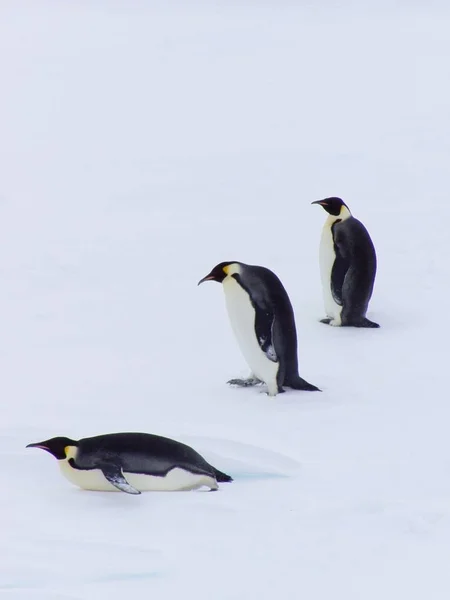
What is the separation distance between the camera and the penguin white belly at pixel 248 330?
489cm

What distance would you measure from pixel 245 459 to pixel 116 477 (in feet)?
2.33

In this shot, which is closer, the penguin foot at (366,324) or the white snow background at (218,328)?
the white snow background at (218,328)

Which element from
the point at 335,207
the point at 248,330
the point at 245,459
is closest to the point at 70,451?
the point at 245,459

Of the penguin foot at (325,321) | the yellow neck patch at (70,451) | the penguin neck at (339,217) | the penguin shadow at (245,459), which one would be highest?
the penguin neck at (339,217)

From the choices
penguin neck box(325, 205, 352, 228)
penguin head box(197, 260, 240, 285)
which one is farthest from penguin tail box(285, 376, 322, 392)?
penguin neck box(325, 205, 352, 228)

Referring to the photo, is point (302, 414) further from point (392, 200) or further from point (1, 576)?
point (392, 200)

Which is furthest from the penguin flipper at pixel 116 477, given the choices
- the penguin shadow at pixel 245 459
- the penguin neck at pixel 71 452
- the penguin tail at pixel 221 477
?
the penguin shadow at pixel 245 459

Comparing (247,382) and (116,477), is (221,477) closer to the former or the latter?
(116,477)

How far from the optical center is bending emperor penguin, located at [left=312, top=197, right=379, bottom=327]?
6.03 m

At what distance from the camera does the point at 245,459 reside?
13.5 ft

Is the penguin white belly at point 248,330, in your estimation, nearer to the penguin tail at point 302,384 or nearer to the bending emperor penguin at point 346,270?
the penguin tail at point 302,384

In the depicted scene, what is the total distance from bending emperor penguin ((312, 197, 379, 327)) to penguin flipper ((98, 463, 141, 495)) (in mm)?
2680

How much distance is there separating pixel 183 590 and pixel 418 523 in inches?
32.1

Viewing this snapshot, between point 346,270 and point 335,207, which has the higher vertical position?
point 335,207
